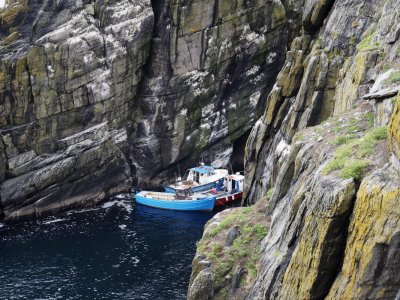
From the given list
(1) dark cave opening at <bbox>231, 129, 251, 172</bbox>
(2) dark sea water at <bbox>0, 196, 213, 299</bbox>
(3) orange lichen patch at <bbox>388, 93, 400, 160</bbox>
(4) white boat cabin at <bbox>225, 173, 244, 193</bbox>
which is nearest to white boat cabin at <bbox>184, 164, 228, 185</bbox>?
(4) white boat cabin at <bbox>225, 173, 244, 193</bbox>

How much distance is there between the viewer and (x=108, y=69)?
7069 centimetres

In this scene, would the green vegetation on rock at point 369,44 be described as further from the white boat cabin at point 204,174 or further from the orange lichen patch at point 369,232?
the white boat cabin at point 204,174

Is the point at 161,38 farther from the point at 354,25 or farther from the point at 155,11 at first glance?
the point at 354,25

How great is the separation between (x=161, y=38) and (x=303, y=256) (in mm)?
57221

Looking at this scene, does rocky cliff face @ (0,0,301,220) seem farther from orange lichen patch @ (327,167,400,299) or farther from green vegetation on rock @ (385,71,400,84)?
orange lichen patch @ (327,167,400,299)

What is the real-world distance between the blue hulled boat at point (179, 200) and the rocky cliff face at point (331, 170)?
596 inches

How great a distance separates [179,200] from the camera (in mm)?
71188

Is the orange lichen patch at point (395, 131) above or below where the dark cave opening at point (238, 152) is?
above

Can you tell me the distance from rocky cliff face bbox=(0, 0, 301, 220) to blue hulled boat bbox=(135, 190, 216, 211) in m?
6.05

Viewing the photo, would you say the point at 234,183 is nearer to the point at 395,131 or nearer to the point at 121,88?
the point at 121,88

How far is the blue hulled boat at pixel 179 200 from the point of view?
232 ft

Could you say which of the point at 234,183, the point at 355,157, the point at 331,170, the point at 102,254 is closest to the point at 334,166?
the point at 331,170

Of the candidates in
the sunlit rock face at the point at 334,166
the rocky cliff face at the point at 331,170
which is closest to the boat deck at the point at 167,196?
the rocky cliff face at the point at 331,170

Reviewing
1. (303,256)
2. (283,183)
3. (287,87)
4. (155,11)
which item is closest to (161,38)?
(155,11)
